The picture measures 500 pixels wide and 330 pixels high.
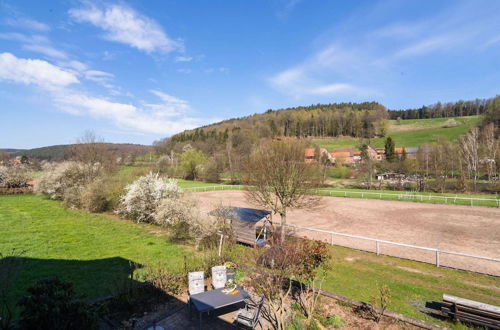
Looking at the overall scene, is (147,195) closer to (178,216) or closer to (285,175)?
(178,216)

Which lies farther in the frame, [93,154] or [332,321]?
[93,154]

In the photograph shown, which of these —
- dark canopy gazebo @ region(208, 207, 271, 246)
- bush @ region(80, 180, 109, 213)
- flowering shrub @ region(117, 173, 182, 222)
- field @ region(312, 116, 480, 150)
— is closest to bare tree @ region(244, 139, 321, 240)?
dark canopy gazebo @ region(208, 207, 271, 246)

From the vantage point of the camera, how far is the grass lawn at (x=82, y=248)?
27.7ft

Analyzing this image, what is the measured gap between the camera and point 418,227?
54.7 feet

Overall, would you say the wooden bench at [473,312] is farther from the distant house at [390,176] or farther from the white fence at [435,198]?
the distant house at [390,176]

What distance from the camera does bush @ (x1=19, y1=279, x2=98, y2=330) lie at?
3.46 m

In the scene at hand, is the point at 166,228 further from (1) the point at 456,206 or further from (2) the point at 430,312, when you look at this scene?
(1) the point at 456,206

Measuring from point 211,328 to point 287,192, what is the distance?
708cm

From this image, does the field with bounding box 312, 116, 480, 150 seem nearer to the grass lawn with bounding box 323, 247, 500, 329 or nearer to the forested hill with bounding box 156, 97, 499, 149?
the forested hill with bounding box 156, 97, 499, 149

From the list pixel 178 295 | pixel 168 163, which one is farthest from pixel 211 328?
pixel 168 163

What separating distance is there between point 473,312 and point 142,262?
10119mm

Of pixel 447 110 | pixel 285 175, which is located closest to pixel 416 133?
pixel 447 110

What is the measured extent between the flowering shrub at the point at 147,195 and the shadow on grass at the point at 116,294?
7086 millimetres

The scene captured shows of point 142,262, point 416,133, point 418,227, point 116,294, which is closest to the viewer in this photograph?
point 116,294
